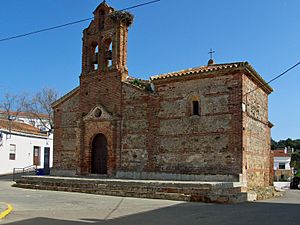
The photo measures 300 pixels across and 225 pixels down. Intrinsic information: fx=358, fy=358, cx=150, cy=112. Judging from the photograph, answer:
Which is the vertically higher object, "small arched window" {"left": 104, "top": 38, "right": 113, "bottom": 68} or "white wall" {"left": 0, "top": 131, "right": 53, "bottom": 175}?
"small arched window" {"left": 104, "top": 38, "right": 113, "bottom": 68}

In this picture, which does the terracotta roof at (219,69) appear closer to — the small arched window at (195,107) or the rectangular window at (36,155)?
the small arched window at (195,107)

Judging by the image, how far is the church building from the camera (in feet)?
56.1

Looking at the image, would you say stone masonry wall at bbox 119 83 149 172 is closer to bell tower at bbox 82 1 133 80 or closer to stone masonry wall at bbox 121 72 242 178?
stone masonry wall at bbox 121 72 242 178

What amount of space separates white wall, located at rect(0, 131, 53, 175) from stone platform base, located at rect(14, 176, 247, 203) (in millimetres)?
14169

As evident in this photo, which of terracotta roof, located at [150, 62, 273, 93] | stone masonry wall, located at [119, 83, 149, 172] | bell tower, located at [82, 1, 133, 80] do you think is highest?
bell tower, located at [82, 1, 133, 80]

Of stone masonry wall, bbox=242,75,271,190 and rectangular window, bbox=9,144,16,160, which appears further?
rectangular window, bbox=9,144,16,160

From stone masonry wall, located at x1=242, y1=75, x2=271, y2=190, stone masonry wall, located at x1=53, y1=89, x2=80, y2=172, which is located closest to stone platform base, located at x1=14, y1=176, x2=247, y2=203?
stone masonry wall, located at x1=242, y1=75, x2=271, y2=190

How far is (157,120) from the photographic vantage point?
1916cm

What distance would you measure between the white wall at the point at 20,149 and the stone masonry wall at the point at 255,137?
2185 centimetres

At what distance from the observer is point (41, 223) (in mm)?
8727

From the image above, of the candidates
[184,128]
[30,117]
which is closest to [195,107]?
[184,128]

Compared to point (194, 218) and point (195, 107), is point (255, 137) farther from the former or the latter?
point (194, 218)

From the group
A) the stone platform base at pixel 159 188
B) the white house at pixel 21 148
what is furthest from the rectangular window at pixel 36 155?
the stone platform base at pixel 159 188

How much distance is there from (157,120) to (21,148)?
19230 mm
